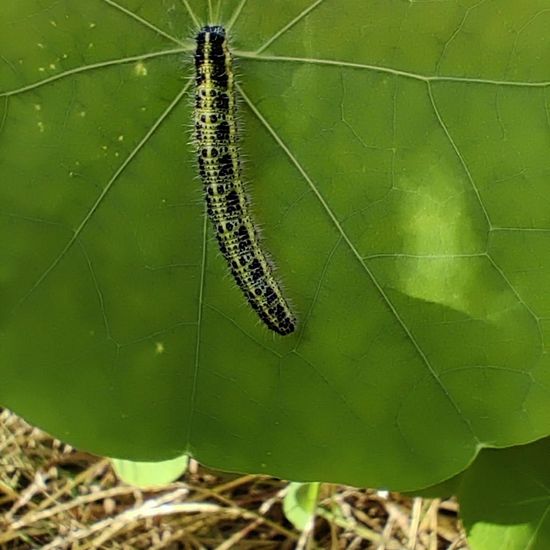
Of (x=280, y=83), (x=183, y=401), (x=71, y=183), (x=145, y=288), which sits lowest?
(x=183, y=401)

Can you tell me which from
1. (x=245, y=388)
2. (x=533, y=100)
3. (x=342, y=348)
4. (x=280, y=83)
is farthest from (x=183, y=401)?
(x=533, y=100)

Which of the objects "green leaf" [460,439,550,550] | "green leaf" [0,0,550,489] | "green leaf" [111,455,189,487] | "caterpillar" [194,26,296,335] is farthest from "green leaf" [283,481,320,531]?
"caterpillar" [194,26,296,335]

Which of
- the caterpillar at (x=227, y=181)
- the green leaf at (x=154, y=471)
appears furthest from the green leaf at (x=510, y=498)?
the green leaf at (x=154, y=471)

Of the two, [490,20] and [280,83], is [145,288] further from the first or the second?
[490,20]

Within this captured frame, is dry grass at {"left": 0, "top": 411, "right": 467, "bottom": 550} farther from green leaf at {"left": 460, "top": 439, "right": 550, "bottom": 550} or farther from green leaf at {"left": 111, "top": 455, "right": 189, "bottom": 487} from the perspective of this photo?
green leaf at {"left": 460, "top": 439, "right": 550, "bottom": 550}

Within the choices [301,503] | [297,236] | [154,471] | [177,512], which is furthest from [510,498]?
[177,512]

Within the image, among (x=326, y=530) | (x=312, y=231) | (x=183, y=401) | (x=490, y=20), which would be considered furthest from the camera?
(x=326, y=530)

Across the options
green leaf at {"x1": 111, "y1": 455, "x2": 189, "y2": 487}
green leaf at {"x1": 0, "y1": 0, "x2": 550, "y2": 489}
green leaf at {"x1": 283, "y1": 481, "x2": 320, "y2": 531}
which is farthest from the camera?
green leaf at {"x1": 283, "y1": 481, "x2": 320, "y2": 531}
